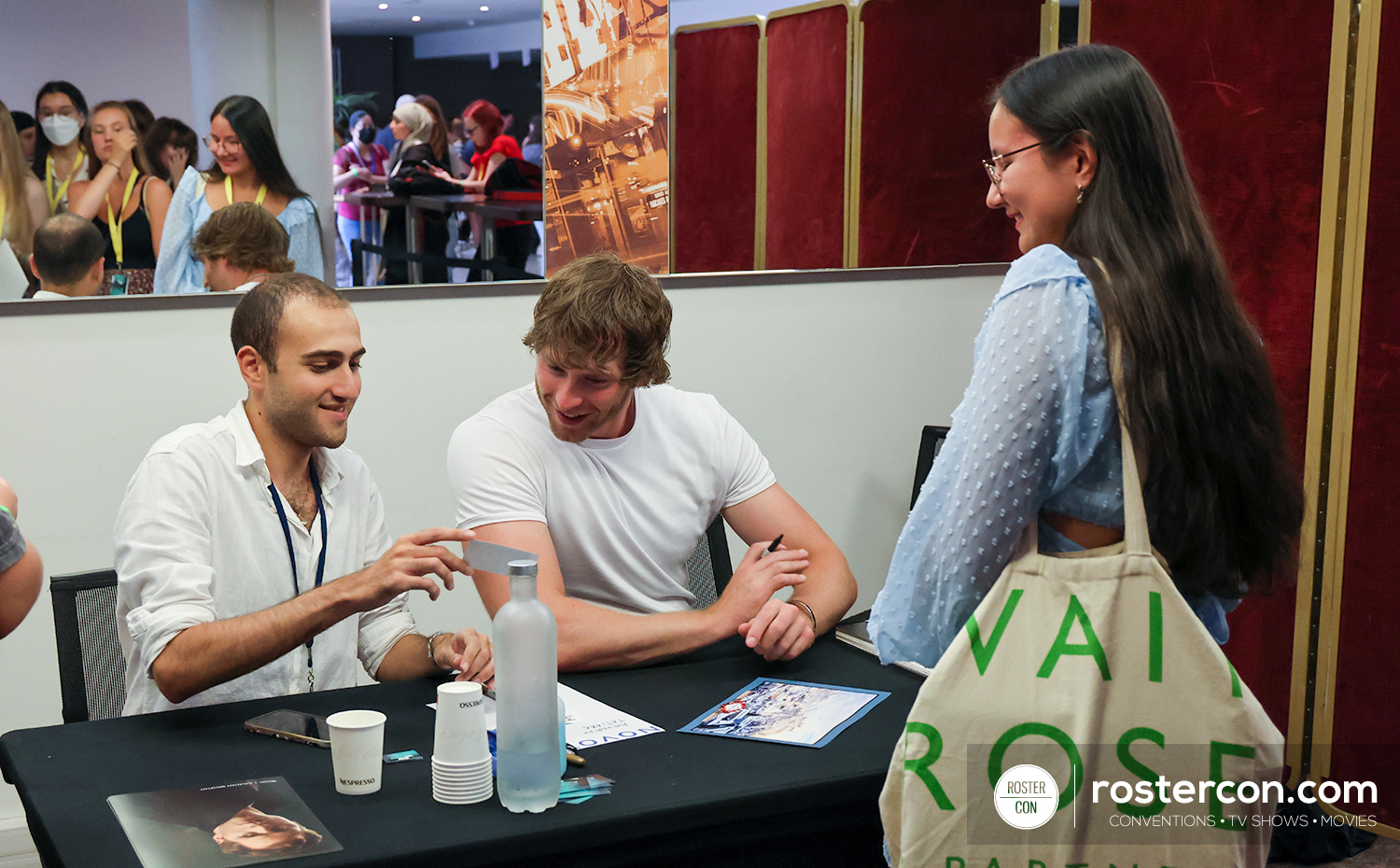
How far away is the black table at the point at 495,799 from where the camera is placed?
127 centimetres

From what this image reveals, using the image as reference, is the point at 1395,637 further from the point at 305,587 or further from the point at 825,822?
the point at 305,587

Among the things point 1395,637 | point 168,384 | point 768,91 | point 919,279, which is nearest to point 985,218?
point 919,279

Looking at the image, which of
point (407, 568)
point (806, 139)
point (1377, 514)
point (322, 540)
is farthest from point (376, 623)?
point (1377, 514)

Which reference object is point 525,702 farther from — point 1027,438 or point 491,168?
point 491,168

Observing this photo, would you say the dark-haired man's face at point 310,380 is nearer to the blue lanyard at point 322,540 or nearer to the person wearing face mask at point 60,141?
the blue lanyard at point 322,540

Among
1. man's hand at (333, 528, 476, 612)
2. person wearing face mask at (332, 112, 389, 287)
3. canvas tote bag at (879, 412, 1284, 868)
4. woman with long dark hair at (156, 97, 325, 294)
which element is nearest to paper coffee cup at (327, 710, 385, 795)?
man's hand at (333, 528, 476, 612)

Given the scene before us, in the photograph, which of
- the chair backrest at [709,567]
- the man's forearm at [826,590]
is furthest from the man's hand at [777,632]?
the chair backrest at [709,567]

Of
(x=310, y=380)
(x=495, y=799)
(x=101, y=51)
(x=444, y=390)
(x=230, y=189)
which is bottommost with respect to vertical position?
(x=495, y=799)

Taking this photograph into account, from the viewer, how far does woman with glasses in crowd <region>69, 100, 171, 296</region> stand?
2512 millimetres

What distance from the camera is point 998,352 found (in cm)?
124

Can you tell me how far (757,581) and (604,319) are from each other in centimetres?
50

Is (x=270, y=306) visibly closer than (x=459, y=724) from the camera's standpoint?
No

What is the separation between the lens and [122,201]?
2.55 meters

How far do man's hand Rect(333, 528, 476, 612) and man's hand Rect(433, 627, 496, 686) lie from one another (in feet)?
0.45
